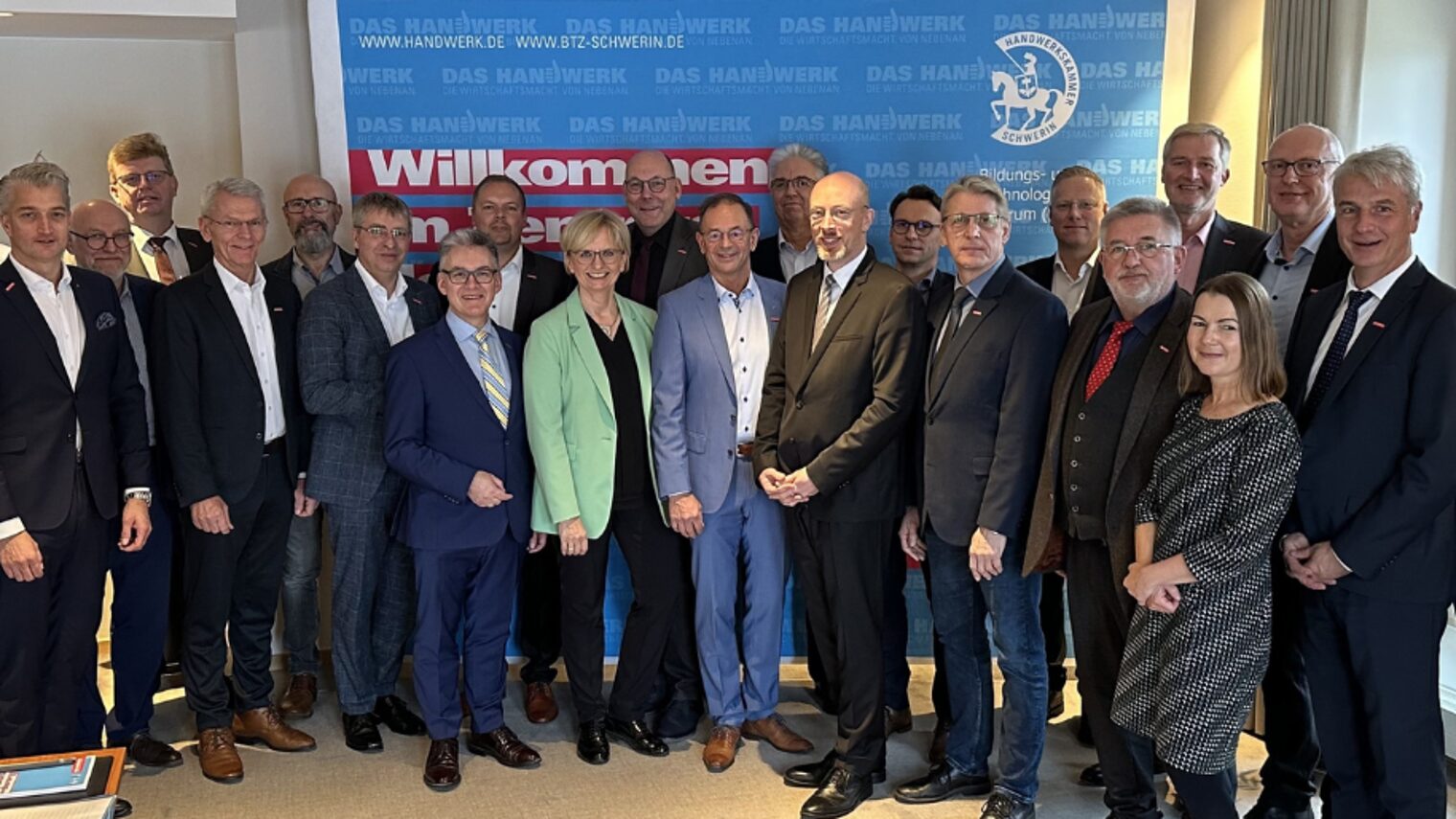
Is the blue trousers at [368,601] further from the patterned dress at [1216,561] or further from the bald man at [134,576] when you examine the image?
the patterned dress at [1216,561]

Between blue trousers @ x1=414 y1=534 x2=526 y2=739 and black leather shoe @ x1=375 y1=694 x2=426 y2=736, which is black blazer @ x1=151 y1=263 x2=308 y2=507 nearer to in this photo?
blue trousers @ x1=414 y1=534 x2=526 y2=739

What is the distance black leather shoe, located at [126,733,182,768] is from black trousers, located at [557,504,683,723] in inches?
55.0

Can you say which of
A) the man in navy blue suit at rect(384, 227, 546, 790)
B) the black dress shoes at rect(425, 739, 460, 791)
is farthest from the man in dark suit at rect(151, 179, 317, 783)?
the black dress shoes at rect(425, 739, 460, 791)

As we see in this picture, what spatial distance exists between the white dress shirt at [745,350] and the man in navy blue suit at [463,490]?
0.73m

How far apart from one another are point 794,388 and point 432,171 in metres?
1.98

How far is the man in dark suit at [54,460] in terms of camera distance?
3240 mm

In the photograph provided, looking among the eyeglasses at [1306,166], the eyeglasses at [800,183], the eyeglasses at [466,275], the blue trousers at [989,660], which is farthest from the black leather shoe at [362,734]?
the eyeglasses at [1306,166]

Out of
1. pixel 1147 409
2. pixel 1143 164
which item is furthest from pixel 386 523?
pixel 1143 164

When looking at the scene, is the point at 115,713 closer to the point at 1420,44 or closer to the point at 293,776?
the point at 293,776

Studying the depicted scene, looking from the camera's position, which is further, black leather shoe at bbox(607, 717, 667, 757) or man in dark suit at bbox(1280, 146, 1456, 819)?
black leather shoe at bbox(607, 717, 667, 757)

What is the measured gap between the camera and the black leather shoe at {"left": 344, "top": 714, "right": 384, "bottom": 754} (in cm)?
398

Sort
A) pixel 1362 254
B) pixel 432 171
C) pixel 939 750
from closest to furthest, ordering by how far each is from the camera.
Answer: pixel 1362 254 < pixel 939 750 < pixel 432 171

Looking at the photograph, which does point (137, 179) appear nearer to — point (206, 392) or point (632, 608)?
point (206, 392)

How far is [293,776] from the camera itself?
380cm
